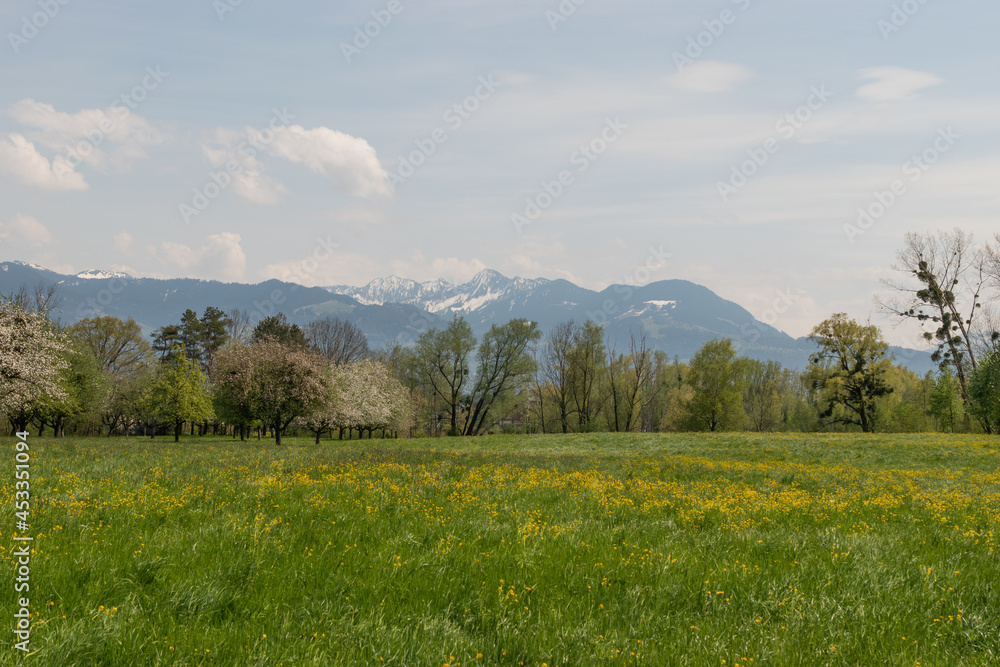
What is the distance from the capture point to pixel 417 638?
17.4 feet

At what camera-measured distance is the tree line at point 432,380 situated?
40469 millimetres

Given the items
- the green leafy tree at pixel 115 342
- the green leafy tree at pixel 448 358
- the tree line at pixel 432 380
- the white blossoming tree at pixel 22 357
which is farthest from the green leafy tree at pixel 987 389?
the green leafy tree at pixel 115 342

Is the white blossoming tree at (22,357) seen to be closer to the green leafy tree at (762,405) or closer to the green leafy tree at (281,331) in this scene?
the green leafy tree at (281,331)

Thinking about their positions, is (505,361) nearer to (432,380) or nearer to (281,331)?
(432,380)

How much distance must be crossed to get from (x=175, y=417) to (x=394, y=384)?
31.4 metres

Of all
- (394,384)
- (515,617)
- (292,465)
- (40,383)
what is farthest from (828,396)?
(40,383)

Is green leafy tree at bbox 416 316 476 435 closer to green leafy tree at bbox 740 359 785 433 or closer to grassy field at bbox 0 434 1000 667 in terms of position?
green leafy tree at bbox 740 359 785 433

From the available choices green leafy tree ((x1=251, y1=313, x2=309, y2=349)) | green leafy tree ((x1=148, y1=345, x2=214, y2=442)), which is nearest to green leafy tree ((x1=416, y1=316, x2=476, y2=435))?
green leafy tree ((x1=251, y1=313, x2=309, y2=349))

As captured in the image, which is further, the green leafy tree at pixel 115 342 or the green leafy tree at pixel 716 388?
the green leafy tree at pixel 115 342

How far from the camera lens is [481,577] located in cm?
701

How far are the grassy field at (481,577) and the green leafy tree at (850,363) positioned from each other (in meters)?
60.5

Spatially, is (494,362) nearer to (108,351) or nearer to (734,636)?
(108,351)

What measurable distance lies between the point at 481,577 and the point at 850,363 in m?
73.1

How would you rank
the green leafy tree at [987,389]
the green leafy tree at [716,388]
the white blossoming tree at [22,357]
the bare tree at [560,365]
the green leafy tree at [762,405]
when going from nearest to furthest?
the white blossoming tree at [22,357] < the green leafy tree at [987,389] < the green leafy tree at [716,388] < the bare tree at [560,365] < the green leafy tree at [762,405]
